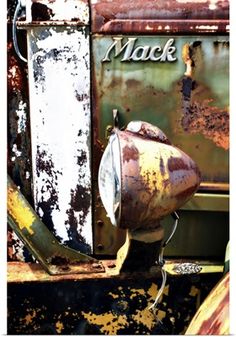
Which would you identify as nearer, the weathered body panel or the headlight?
the headlight

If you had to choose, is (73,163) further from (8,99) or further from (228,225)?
(228,225)

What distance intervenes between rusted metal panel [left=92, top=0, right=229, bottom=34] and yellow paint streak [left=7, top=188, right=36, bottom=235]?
0.49 metres

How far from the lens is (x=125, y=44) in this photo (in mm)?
1531

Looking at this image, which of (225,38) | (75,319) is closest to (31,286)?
(75,319)

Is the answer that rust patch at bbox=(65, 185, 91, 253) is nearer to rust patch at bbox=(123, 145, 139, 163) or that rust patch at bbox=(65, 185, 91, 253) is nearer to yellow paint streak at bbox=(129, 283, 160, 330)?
yellow paint streak at bbox=(129, 283, 160, 330)

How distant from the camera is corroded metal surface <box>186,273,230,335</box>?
4.26 ft

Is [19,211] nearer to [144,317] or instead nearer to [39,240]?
[39,240]

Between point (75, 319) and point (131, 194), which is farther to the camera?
point (75, 319)

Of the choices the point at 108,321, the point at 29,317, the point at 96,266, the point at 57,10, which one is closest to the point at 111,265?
the point at 96,266

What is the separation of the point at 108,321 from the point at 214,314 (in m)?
0.33

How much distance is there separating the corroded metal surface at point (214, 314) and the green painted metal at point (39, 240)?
11.6 inches

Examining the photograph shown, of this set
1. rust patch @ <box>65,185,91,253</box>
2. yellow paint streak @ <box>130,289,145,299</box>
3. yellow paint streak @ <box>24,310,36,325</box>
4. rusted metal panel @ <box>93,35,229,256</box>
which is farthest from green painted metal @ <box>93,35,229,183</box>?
yellow paint streak @ <box>24,310,36,325</box>

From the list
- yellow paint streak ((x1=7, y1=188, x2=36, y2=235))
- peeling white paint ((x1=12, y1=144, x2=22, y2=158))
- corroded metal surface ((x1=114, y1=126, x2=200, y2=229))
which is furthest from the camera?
peeling white paint ((x1=12, y1=144, x2=22, y2=158))
